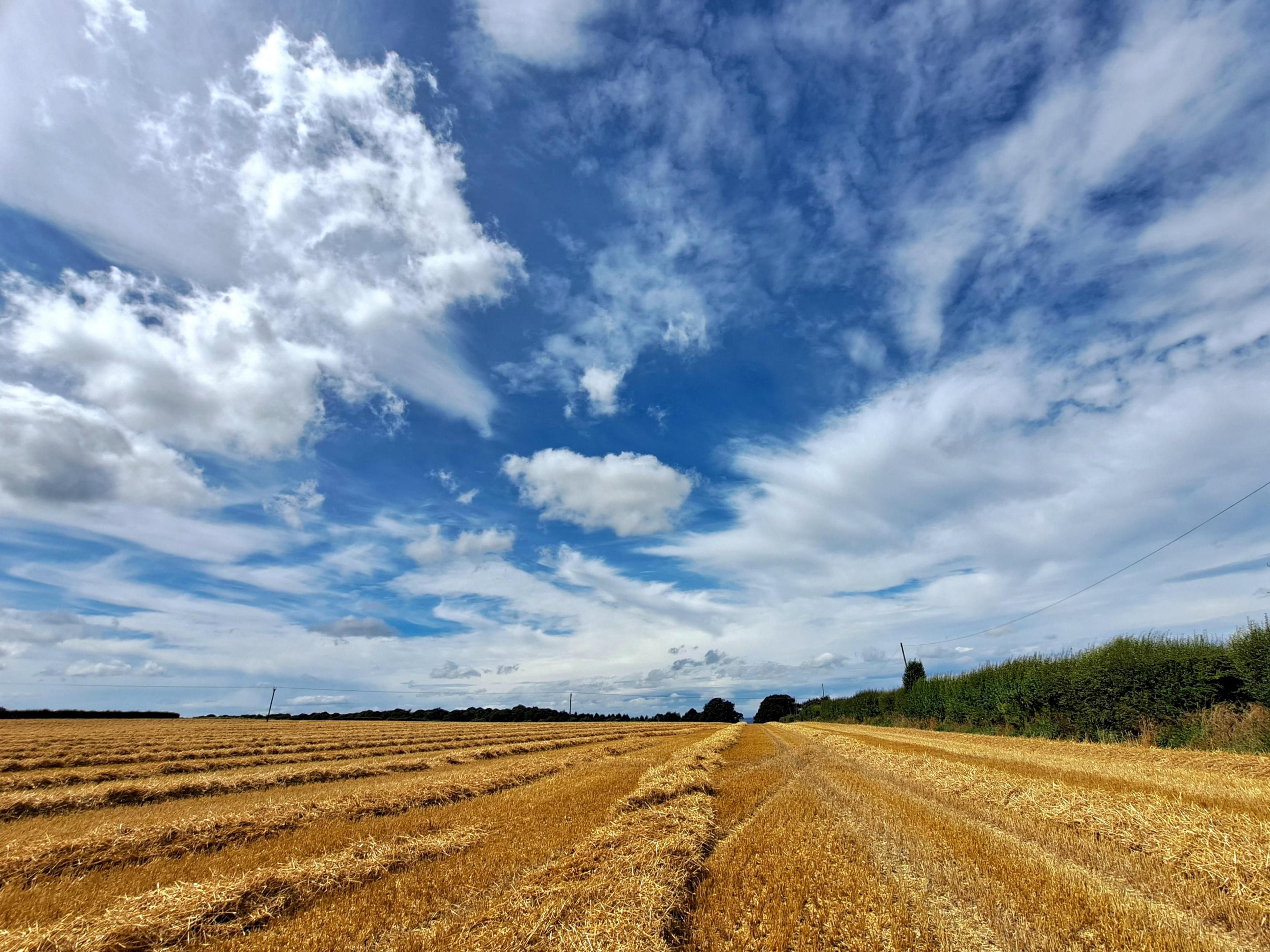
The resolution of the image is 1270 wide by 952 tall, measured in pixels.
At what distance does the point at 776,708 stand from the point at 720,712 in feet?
54.4

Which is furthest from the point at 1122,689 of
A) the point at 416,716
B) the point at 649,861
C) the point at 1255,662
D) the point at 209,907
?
the point at 416,716

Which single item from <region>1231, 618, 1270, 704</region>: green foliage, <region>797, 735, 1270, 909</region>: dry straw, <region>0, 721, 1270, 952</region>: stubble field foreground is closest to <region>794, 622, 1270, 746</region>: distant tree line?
<region>1231, 618, 1270, 704</region>: green foliage

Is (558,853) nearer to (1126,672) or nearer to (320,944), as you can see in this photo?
(320,944)

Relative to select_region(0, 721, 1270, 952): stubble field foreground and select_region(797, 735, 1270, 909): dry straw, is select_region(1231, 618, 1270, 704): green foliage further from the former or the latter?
select_region(797, 735, 1270, 909): dry straw

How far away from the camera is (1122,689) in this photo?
2408cm

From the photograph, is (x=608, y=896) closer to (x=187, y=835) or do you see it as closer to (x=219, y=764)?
(x=187, y=835)

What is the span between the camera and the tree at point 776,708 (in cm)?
15325

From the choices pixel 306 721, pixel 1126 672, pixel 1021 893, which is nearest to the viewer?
pixel 1021 893

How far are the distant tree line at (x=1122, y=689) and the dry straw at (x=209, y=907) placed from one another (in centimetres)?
2669

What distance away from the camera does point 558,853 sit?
7211 millimetres

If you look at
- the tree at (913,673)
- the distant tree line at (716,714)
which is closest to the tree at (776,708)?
the distant tree line at (716,714)

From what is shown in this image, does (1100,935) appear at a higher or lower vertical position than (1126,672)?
lower

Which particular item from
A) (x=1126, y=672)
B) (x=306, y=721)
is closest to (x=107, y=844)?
(x=1126, y=672)

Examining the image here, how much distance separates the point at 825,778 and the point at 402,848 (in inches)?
458
